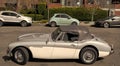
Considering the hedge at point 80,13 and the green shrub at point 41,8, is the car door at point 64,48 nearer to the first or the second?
the hedge at point 80,13

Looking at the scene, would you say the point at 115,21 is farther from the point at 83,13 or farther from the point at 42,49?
the point at 42,49

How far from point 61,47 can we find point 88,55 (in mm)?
1164

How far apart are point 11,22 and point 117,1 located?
18.5 m

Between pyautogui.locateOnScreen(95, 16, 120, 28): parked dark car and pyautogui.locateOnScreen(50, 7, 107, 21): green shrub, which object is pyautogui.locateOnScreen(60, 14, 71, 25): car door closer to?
pyautogui.locateOnScreen(95, 16, 120, 28): parked dark car

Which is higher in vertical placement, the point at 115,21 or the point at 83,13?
the point at 83,13

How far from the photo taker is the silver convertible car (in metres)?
10.8

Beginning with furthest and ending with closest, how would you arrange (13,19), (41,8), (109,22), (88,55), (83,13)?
(41,8)
(83,13)
(109,22)
(13,19)
(88,55)

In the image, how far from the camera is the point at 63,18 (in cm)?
2591

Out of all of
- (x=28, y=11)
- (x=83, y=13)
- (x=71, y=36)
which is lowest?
(x=83, y=13)

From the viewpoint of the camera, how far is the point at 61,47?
10.9 meters

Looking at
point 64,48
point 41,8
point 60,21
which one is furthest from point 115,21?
point 64,48

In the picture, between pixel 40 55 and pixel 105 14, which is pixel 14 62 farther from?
pixel 105 14

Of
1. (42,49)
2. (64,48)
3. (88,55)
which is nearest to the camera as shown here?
(42,49)

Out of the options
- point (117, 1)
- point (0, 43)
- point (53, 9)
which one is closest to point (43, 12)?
point (53, 9)
